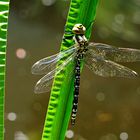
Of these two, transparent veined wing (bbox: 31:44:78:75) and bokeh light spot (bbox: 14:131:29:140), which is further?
bokeh light spot (bbox: 14:131:29:140)

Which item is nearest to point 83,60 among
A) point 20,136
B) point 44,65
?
point 44,65

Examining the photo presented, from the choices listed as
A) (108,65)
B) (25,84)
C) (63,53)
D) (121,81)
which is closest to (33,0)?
(25,84)

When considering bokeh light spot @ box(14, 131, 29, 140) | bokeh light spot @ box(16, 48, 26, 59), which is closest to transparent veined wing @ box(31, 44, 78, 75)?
bokeh light spot @ box(14, 131, 29, 140)

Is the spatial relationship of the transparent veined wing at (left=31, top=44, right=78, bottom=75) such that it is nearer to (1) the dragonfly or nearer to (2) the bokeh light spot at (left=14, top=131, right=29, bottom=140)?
(1) the dragonfly

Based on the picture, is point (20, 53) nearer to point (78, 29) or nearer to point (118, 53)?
point (118, 53)

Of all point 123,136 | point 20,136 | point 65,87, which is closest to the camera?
point 65,87

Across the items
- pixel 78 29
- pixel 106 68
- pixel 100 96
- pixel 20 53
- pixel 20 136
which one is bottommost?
pixel 20 136

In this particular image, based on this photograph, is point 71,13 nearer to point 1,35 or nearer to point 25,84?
point 1,35

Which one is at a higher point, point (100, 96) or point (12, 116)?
point (100, 96)
